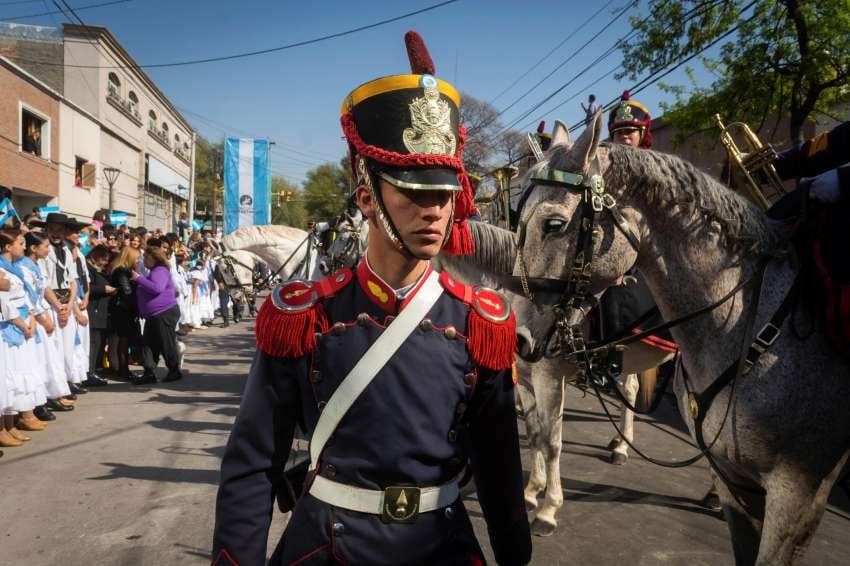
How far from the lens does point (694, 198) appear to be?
101 inches

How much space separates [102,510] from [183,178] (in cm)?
4732

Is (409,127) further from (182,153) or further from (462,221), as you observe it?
(182,153)

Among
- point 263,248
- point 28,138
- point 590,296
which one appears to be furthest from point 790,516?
point 28,138

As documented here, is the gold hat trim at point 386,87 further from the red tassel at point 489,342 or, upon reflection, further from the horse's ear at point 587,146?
the horse's ear at point 587,146

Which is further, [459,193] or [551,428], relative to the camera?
[551,428]

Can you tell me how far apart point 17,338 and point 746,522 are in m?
6.66

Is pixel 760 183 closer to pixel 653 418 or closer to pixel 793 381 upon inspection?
pixel 793 381

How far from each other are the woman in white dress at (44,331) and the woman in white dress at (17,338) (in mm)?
206

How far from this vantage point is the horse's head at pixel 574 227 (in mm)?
2721

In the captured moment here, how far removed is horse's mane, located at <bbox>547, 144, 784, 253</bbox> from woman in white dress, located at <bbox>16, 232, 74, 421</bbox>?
652cm

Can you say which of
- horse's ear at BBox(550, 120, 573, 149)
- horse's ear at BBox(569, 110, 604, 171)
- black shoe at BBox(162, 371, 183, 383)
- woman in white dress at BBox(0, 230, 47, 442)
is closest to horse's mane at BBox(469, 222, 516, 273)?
horse's ear at BBox(550, 120, 573, 149)

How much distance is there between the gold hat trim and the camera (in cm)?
156

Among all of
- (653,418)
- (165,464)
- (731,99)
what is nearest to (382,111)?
(165,464)

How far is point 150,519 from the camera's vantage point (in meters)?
4.29
